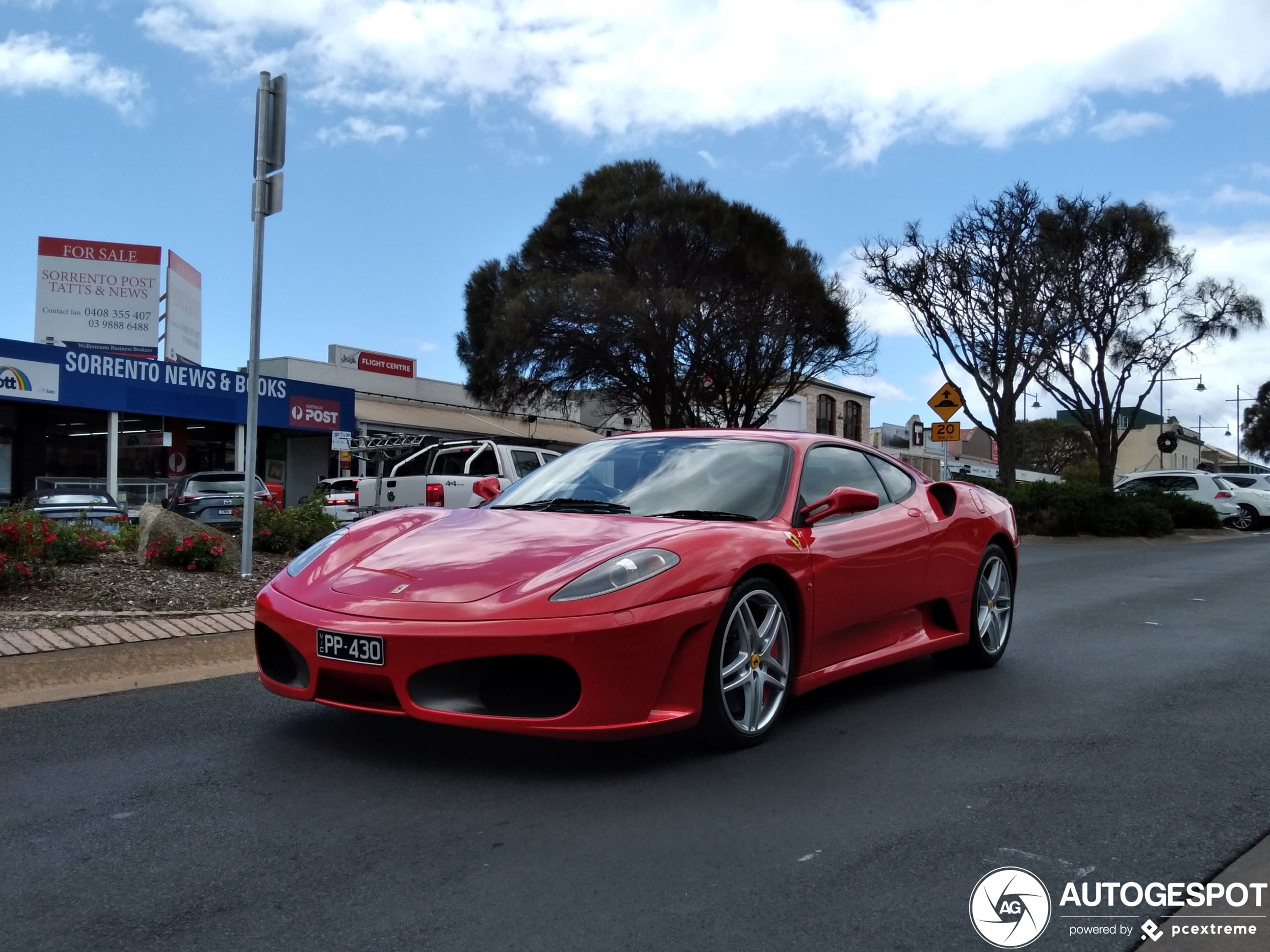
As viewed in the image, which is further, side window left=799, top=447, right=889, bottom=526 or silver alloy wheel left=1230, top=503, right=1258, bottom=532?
silver alloy wheel left=1230, top=503, right=1258, bottom=532

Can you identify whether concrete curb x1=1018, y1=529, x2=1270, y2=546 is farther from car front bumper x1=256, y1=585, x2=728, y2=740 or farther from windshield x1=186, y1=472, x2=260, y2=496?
car front bumper x1=256, y1=585, x2=728, y2=740

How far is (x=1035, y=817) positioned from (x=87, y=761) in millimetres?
3193

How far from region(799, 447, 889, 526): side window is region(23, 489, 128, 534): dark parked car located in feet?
37.3

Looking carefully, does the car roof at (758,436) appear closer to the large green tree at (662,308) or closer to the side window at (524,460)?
the side window at (524,460)

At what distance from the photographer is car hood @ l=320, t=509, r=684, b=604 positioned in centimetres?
380

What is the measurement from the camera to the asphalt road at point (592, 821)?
258cm

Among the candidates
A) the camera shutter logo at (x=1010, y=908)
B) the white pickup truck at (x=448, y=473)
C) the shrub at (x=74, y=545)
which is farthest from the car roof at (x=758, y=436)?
the white pickup truck at (x=448, y=473)

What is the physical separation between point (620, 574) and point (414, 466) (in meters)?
13.3

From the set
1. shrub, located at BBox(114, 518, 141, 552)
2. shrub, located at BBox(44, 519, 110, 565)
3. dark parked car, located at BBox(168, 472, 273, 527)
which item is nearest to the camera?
shrub, located at BBox(44, 519, 110, 565)

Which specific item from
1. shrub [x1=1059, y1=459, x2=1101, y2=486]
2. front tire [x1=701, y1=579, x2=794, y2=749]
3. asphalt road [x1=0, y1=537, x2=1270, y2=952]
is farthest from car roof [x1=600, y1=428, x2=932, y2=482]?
shrub [x1=1059, y1=459, x2=1101, y2=486]

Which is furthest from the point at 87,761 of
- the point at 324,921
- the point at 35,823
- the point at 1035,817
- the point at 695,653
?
the point at 1035,817

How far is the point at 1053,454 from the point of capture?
88.5m

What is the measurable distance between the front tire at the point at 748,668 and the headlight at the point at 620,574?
11.8 inches

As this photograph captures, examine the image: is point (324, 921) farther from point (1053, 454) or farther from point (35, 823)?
point (1053, 454)
